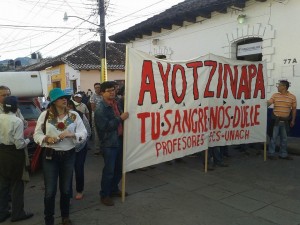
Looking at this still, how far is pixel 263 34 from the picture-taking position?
9.29 m

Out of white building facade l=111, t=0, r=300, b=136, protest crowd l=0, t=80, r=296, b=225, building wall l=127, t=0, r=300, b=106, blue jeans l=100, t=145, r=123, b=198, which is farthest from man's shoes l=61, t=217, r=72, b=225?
building wall l=127, t=0, r=300, b=106

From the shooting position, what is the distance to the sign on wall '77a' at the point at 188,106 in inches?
192

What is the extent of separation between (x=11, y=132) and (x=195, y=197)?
2.89m

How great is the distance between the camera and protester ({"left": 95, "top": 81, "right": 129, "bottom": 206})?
440cm

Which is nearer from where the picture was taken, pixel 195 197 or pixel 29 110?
pixel 195 197

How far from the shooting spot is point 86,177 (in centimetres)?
626

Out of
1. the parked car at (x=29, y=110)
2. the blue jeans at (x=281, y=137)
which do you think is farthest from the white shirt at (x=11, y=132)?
the blue jeans at (x=281, y=137)

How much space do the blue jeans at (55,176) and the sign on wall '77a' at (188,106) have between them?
43.2 inches

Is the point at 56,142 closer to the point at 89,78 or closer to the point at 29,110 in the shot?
the point at 29,110

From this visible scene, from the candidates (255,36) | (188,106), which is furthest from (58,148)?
(255,36)

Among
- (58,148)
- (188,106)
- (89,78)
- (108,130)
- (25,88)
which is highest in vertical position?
(89,78)

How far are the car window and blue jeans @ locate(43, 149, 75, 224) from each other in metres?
4.12

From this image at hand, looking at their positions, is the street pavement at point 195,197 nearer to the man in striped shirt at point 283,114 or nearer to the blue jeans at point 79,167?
the blue jeans at point 79,167

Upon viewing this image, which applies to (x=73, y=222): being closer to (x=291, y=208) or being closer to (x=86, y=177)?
(x=86, y=177)
